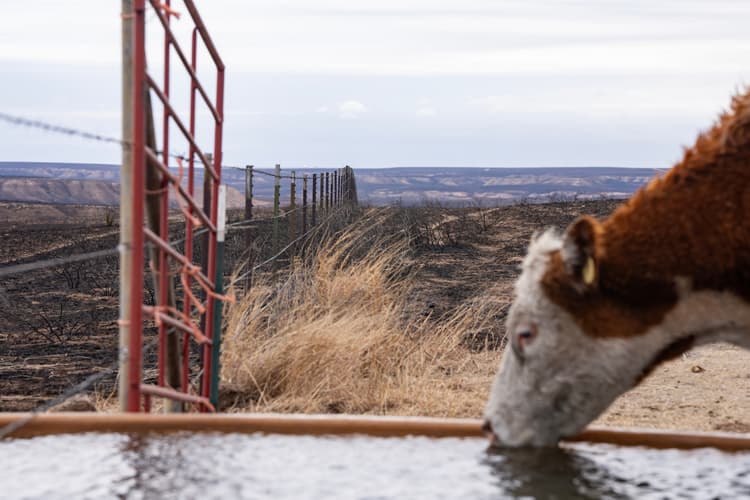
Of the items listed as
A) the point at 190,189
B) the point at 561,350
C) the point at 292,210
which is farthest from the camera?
the point at 292,210

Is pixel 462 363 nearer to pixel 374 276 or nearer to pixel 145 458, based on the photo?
pixel 374 276

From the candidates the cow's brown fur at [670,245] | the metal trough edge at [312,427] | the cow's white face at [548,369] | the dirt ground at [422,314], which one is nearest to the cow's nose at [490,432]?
Result: the cow's white face at [548,369]

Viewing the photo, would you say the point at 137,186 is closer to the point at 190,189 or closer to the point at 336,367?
the point at 190,189

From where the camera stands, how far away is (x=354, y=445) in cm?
420

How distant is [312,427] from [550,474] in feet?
3.14

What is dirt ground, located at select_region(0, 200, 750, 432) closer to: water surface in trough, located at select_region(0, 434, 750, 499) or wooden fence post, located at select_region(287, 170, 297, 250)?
wooden fence post, located at select_region(287, 170, 297, 250)

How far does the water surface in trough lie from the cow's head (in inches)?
5.7

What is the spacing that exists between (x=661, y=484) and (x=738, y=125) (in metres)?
1.31

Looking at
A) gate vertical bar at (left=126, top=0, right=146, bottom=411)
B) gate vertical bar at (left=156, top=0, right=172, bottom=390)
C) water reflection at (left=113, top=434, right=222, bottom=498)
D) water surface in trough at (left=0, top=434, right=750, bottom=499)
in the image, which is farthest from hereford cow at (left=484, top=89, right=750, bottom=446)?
gate vertical bar at (left=156, top=0, right=172, bottom=390)

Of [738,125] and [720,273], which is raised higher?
[738,125]

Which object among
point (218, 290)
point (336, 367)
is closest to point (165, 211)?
point (218, 290)

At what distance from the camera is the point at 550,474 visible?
390 cm

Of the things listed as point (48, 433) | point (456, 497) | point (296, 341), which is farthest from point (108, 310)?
point (456, 497)

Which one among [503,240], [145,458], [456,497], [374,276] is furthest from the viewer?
[503,240]
